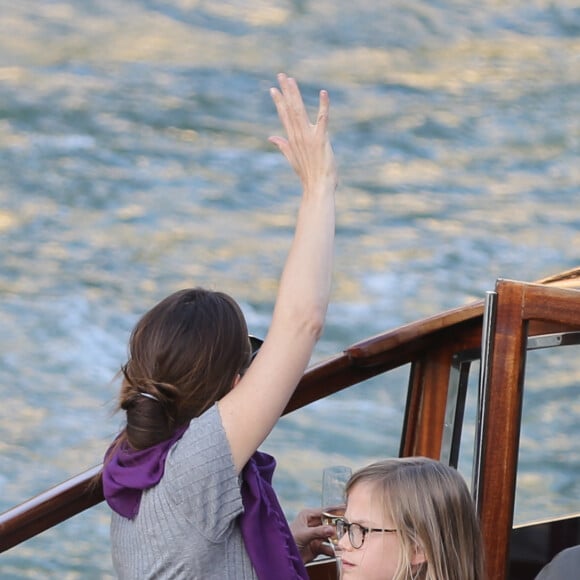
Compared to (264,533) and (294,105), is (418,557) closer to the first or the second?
(264,533)

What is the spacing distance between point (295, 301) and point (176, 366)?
0.55 feet

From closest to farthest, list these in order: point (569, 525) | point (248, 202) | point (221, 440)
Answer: point (221, 440), point (569, 525), point (248, 202)

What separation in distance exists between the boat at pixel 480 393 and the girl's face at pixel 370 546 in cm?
31

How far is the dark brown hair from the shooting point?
1446 mm

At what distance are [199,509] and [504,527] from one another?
0.50 meters

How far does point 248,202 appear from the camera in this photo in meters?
11.8

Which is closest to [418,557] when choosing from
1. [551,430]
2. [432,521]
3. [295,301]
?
[432,521]

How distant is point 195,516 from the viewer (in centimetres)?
139

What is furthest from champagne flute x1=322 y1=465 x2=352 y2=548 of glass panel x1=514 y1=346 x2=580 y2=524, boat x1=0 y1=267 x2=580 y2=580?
glass panel x1=514 y1=346 x2=580 y2=524

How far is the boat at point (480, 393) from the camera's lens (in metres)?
1.67

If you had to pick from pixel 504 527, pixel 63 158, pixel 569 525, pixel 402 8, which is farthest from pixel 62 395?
pixel 504 527

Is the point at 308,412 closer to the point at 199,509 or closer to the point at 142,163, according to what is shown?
the point at 142,163

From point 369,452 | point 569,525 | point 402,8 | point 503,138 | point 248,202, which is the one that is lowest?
point 569,525

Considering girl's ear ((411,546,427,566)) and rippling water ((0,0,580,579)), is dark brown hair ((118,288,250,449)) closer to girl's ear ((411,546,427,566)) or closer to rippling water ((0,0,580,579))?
girl's ear ((411,546,427,566))
